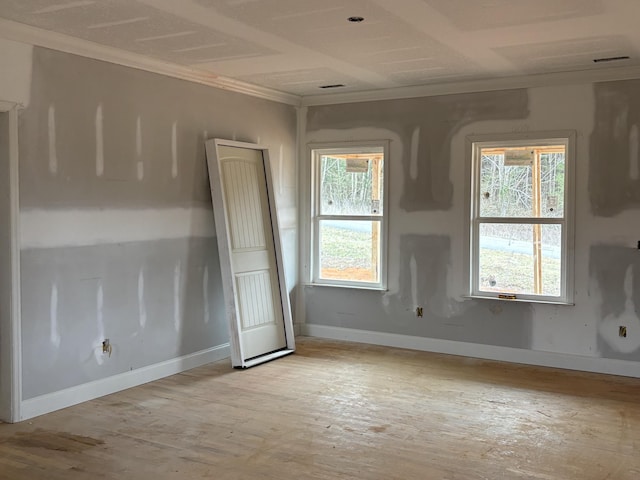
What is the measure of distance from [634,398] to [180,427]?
3300mm

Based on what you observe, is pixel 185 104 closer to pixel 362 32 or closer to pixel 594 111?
pixel 362 32

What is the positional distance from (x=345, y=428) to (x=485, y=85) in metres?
3.40

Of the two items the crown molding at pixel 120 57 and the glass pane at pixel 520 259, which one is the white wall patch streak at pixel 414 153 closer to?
the glass pane at pixel 520 259

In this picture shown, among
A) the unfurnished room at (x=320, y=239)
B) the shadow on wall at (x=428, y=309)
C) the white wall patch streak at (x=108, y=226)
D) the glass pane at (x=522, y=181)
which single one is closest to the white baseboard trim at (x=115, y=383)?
the unfurnished room at (x=320, y=239)

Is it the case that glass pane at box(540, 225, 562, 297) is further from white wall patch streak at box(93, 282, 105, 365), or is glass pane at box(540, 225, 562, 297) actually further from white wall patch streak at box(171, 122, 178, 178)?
white wall patch streak at box(93, 282, 105, 365)

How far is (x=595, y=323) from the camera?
5.47 metres

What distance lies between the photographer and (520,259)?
580 cm

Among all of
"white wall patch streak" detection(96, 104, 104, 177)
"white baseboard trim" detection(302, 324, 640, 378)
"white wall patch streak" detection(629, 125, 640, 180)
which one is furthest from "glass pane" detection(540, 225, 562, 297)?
"white wall patch streak" detection(96, 104, 104, 177)

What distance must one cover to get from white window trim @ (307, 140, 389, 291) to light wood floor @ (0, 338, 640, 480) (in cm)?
122

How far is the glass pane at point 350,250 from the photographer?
21.4 ft

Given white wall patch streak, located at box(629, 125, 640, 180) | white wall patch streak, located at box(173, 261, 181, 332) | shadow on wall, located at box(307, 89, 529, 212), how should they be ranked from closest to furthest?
white wall patch streak, located at box(629, 125, 640, 180) < white wall patch streak, located at box(173, 261, 181, 332) < shadow on wall, located at box(307, 89, 529, 212)

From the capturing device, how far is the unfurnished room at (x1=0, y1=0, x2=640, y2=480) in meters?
3.79

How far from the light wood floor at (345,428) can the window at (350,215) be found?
4.37ft

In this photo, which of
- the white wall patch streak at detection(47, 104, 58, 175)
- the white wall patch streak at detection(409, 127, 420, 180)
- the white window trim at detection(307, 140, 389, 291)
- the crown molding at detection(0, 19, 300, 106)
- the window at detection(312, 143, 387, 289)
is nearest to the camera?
the crown molding at detection(0, 19, 300, 106)
